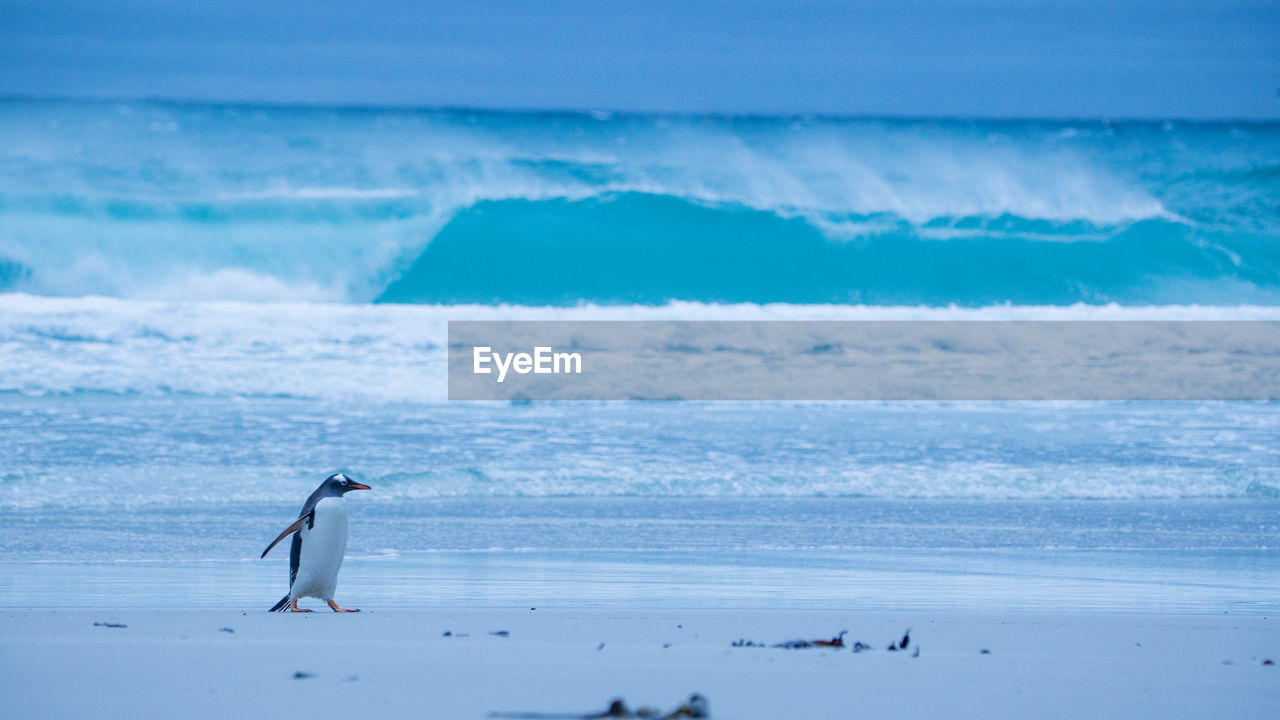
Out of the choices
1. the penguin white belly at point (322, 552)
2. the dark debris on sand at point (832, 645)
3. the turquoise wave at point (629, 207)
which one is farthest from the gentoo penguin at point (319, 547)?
the turquoise wave at point (629, 207)

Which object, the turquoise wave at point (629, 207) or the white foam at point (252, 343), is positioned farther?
the turquoise wave at point (629, 207)

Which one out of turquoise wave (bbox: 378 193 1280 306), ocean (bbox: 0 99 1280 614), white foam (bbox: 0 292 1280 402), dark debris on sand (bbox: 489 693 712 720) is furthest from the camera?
turquoise wave (bbox: 378 193 1280 306)

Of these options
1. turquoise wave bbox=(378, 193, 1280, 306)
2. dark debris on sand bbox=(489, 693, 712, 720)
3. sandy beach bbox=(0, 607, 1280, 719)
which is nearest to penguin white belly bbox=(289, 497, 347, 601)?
sandy beach bbox=(0, 607, 1280, 719)

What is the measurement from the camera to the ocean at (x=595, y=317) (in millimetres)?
4828

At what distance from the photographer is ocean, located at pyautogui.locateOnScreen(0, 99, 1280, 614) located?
483cm

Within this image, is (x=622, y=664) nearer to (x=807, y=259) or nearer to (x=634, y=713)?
(x=634, y=713)

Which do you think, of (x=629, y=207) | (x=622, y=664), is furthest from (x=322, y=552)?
(x=629, y=207)

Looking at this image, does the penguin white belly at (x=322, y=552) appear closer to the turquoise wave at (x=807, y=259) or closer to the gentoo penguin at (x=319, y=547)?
the gentoo penguin at (x=319, y=547)

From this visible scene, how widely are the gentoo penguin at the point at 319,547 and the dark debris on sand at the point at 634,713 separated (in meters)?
1.45

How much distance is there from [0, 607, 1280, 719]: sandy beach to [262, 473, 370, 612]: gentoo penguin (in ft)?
0.52

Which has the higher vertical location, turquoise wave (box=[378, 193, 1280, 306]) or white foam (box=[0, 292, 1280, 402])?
turquoise wave (box=[378, 193, 1280, 306])

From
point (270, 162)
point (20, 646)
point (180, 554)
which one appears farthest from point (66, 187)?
point (20, 646)

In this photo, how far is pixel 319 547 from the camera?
11.8ft

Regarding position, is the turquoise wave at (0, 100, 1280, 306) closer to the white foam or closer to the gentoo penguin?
the white foam
